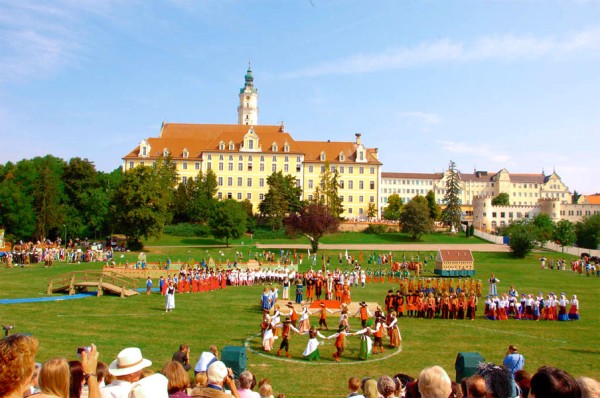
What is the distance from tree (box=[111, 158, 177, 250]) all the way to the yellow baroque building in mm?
32724

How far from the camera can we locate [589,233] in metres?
82.4

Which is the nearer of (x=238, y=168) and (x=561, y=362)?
(x=561, y=362)

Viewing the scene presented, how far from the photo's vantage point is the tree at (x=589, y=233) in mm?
80688

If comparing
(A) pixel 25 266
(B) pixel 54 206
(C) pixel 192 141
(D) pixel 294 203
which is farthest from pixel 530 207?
(A) pixel 25 266

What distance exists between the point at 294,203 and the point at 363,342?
68814 millimetres

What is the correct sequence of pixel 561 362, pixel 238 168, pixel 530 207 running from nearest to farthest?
pixel 561 362 → pixel 238 168 → pixel 530 207

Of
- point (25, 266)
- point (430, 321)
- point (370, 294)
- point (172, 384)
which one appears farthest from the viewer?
point (25, 266)

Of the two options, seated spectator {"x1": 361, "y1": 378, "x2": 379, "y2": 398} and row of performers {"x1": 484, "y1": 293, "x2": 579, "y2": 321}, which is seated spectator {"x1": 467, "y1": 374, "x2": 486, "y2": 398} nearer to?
seated spectator {"x1": 361, "y1": 378, "x2": 379, "y2": 398}

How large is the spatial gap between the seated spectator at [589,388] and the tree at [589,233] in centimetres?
8607

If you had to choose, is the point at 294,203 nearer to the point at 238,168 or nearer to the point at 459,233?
the point at 238,168

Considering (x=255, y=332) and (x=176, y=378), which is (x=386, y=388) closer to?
(x=176, y=378)

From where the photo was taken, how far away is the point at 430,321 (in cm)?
2377

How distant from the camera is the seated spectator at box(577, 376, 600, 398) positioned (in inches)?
176

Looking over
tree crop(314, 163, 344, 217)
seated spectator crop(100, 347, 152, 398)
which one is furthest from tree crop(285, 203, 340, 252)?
seated spectator crop(100, 347, 152, 398)
